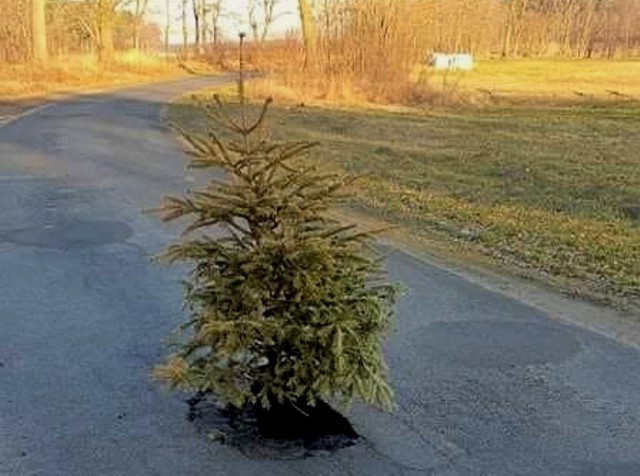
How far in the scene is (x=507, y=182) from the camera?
12.8 meters

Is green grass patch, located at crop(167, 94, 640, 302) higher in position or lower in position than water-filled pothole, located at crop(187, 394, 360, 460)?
lower

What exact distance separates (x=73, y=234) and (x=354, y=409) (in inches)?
208

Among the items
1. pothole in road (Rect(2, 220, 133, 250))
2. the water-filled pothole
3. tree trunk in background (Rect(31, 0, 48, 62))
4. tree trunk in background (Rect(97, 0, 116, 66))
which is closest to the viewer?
the water-filled pothole

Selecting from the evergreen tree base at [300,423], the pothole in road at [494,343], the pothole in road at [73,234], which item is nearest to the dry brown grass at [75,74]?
the pothole in road at [73,234]

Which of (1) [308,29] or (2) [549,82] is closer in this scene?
(1) [308,29]

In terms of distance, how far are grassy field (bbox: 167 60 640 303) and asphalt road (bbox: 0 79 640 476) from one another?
129 centimetres

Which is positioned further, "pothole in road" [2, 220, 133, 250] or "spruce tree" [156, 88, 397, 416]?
"pothole in road" [2, 220, 133, 250]

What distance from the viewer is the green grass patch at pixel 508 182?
26.6 feet

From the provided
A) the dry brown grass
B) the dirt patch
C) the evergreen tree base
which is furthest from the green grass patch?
the dry brown grass

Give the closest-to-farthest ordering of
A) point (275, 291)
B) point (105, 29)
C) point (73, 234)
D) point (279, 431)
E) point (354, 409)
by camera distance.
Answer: point (275, 291), point (279, 431), point (354, 409), point (73, 234), point (105, 29)

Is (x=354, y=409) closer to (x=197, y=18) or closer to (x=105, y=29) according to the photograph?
(x=105, y=29)

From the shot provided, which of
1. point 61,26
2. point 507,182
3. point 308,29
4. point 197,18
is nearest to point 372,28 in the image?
point 308,29

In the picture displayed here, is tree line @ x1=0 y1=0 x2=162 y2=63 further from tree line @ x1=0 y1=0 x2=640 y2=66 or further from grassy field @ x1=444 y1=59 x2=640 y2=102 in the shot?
grassy field @ x1=444 y1=59 x2=640 y2=102

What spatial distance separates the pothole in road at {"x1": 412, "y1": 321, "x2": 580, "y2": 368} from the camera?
5.30m
